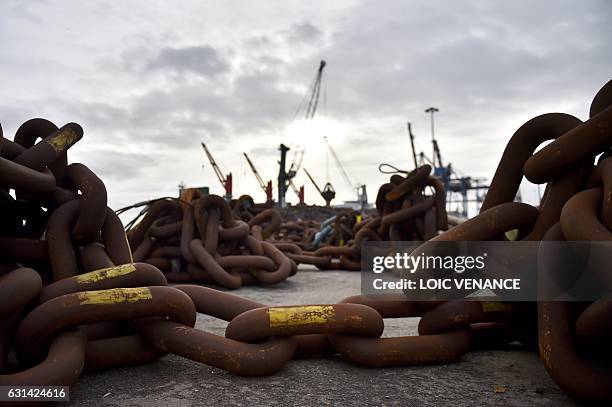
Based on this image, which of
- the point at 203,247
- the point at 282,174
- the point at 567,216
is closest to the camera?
the point at 567,216

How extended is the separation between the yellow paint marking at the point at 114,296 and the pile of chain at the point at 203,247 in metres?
2.39

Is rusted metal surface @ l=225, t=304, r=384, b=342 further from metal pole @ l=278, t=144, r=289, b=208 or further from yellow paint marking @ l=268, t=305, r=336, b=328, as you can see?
metal pole @ l=278, t=144, r=289, b=208

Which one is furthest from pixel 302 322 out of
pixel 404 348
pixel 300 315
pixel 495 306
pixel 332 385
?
pixel 495 306

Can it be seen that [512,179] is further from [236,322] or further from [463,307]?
[236,322]

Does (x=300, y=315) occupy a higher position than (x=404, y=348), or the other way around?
(x=300, y=315)

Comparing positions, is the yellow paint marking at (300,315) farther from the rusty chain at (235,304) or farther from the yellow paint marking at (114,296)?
the yellow paint marking at (114,296)

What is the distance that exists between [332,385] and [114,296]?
746mm

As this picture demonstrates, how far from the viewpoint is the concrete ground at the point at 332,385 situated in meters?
1.37

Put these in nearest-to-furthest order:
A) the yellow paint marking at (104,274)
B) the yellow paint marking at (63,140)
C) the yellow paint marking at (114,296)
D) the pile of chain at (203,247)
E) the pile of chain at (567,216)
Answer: the pile of chain at (567,216) → the yellow paint marking at (114,296) → the yellow paint marking at (104,274) → the yellow paint marking at (63,140) → the pile of chain at (203,247)

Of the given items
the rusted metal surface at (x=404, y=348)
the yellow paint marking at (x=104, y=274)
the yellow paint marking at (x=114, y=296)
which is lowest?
the rusted metal surface at (x=404, y=348)

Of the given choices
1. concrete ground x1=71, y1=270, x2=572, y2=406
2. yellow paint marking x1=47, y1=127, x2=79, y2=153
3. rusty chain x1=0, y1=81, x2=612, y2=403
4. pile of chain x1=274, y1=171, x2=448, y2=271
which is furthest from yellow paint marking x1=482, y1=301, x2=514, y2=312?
pile of chain x1=274, y1=171, x2=448, y2=271

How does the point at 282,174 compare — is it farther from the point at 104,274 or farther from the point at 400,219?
the point at 104,274

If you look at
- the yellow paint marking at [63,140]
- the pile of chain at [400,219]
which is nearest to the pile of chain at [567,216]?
the yellow paint marking at [63,140]

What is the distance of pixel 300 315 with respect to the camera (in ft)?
5.07
